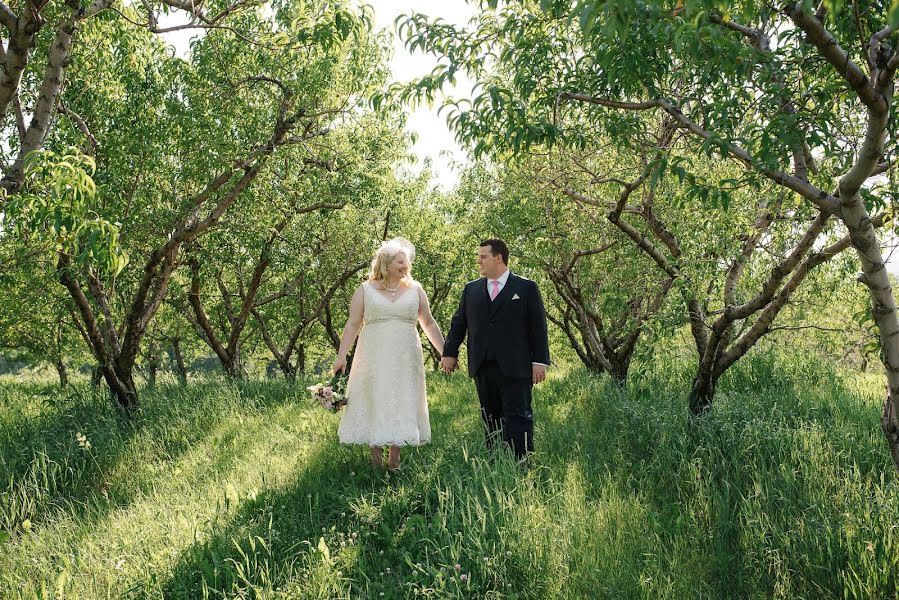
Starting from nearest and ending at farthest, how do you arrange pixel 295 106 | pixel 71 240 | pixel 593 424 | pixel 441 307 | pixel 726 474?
pixel 71 240, pixel 726 474, pixel 593 424, pixel 295 106, pixel 441 307

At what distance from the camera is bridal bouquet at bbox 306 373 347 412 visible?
5.90m

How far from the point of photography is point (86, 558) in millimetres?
4926

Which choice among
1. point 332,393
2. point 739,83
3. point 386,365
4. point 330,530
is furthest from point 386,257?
point 739,83

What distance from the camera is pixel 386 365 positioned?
604cm

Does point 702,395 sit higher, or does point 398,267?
point 398,267

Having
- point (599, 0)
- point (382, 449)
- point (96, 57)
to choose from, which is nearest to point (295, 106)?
point (96, 57)

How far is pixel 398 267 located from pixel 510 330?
124 cm

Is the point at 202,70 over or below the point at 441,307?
over

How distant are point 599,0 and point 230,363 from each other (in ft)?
44.6

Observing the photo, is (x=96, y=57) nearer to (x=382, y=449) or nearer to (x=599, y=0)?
(x=382, y=449)

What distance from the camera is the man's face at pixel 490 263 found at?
6.37 m

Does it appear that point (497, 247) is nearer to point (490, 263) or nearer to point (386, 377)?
point (490, 263)

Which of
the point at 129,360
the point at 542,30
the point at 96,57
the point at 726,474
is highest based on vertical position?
the point at 96,57

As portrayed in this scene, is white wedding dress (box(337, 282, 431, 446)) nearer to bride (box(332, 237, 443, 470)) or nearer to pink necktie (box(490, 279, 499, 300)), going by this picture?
bride (box(332, 237, 443, 470))
